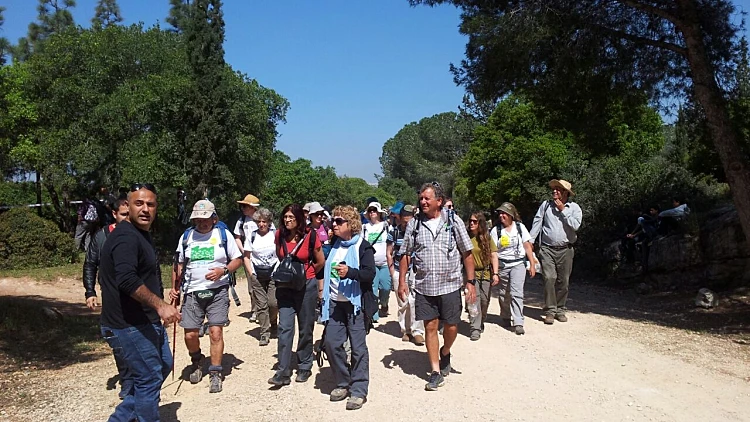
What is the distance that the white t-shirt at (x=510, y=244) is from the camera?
25.1 ft

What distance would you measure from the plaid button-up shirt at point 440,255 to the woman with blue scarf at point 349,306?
1.70 feet

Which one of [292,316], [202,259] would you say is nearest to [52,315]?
[202,259]

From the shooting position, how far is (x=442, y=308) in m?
5.48

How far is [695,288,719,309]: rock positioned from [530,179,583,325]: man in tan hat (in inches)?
129

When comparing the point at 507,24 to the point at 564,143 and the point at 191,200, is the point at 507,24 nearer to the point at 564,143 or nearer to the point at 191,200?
the point at 564,143

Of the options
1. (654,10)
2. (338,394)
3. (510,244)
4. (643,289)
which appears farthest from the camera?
(643,289)

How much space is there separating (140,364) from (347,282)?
195 cm

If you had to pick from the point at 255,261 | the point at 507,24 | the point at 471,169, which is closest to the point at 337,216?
the point at 255,261

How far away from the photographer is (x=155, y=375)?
4012 mm

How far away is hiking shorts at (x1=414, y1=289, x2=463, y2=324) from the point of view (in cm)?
547

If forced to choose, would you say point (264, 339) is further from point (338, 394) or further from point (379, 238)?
point (338, 394)

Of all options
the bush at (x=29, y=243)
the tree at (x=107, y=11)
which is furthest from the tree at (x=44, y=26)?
the bush at (x=29, y=243)

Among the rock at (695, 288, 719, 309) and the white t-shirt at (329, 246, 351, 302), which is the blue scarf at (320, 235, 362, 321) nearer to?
the white t-shirt at (329, 246, 351, 302)

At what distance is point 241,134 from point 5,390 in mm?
18494
